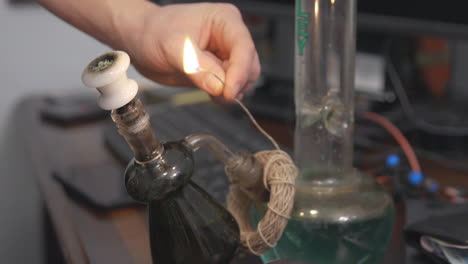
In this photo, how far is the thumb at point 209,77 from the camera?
0.49 metres

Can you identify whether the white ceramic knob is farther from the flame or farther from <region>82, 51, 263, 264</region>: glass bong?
the flame

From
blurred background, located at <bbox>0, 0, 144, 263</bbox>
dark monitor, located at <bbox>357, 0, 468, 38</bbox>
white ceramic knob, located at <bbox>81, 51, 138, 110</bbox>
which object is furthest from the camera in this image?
blurred background, located at <bbox>0, 0, 144, 263</bbox>

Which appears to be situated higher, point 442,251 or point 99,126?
point 442,251

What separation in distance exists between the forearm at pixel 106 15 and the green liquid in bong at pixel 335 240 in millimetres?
243

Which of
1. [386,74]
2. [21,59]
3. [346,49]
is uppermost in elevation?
[346,49]

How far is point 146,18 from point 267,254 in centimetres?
26

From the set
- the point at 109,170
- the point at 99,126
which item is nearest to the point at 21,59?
the point at 99,126

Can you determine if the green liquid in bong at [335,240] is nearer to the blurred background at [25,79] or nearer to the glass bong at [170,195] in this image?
the glass bong at [170,195]

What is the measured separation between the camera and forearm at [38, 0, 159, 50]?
22.7 inches

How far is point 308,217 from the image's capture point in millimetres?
450

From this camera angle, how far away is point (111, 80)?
342 mm

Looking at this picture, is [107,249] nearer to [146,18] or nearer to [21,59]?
[146,18]

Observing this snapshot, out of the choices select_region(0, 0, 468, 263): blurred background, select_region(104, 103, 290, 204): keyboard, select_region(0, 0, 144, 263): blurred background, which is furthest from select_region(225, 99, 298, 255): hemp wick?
select_region(0, 0, 144, 263): blurred background

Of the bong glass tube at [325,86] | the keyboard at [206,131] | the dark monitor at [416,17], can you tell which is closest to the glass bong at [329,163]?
the bong glass tube at [325,86]
